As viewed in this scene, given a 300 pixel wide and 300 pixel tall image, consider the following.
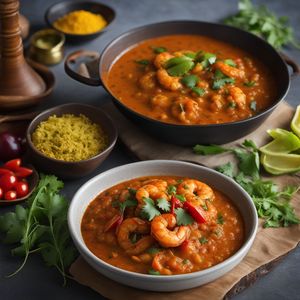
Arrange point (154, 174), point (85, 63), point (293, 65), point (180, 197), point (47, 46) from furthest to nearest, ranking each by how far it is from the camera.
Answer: point (47, 46), point (85, 63), point (293, 65), point (154, 174), point (180, 197)

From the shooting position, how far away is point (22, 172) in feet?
14.2

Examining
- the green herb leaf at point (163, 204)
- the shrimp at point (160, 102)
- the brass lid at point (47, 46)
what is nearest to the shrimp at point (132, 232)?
the green herb leaf at point (163, 204)

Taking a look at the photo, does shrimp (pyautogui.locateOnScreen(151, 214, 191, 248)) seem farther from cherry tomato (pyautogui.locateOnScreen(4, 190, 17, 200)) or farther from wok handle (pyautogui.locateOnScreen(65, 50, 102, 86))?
wok handle (pyautogui.locateOnScreen(65, 50, 102, 86))

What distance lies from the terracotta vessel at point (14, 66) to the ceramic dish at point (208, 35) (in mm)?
319

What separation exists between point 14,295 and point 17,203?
0.77 meters

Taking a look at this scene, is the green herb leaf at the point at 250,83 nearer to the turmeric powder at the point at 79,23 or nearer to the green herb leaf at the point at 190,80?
the green herb leaf at the point at 190,80

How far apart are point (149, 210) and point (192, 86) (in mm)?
1427

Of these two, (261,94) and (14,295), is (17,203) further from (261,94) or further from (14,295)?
(261,94)

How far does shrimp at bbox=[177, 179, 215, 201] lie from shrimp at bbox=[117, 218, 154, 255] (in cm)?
35

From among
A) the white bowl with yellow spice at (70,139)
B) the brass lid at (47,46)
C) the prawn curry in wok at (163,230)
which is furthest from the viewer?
the brass lid at (47,46)

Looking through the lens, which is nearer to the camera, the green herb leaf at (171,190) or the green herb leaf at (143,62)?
the green herb leaf at (171,190)

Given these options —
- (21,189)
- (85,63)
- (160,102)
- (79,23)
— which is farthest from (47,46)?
(21,189)

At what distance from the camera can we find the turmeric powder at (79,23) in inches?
232

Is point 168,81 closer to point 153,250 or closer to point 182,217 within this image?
point 182,217
